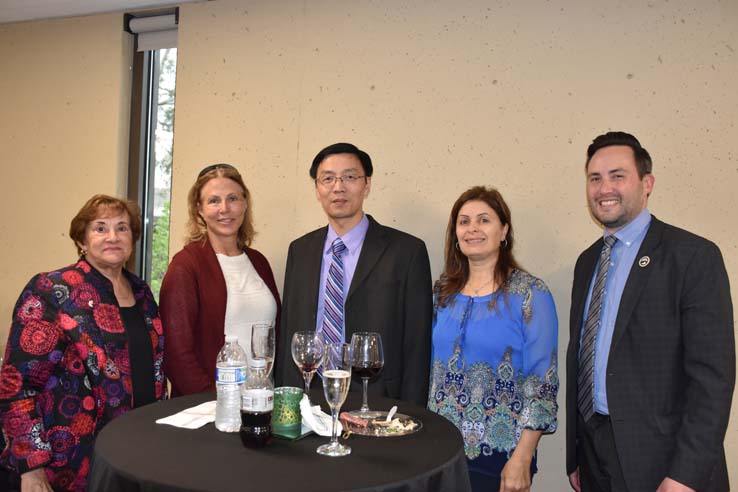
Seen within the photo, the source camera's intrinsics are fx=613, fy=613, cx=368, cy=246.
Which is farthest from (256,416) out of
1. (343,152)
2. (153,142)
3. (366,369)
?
(153,142)

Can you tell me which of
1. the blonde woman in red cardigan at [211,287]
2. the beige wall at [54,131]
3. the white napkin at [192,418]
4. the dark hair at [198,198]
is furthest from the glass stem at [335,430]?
the beige wall at [54,131]

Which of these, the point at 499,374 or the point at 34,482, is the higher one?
the point at 499,374

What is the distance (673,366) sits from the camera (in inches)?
80.1

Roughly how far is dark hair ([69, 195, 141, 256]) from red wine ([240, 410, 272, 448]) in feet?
4.25

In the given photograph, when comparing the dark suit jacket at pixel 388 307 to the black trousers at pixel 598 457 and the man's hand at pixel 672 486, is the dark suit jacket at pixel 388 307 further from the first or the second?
the man's hand at pixel 672 486

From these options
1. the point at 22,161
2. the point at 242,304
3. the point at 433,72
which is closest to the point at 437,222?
the point at 433,72

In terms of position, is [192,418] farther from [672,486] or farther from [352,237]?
[672,486]

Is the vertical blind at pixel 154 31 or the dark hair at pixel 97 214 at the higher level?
the vertical blind at pixel 154 31

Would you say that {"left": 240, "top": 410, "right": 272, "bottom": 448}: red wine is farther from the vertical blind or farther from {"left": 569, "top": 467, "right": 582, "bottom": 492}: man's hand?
the vertical blind

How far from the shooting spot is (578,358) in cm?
230

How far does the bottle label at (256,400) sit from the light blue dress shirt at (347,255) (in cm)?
104

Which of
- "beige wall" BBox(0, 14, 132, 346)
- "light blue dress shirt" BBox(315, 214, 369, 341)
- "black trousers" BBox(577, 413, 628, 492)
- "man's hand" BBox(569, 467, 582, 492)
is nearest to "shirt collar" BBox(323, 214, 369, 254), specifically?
"light blue dress shirt" BBox(315, 214, 369, 341)

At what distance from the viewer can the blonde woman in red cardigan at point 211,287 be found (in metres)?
2.59

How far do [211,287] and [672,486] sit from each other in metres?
1.92
